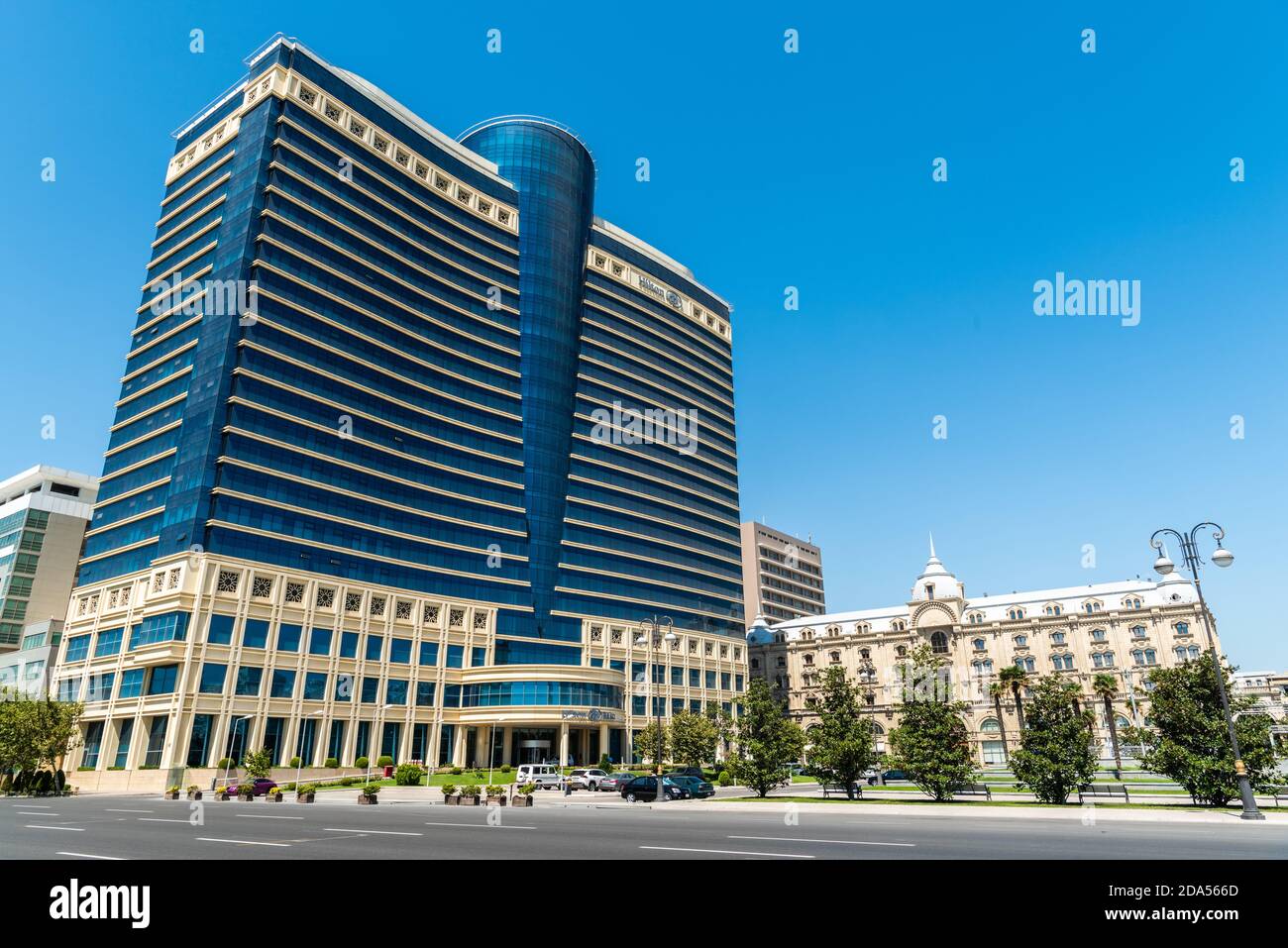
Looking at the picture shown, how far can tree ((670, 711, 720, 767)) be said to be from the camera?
67625 millimetres

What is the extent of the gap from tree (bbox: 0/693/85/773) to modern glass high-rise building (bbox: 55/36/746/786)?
4069mm

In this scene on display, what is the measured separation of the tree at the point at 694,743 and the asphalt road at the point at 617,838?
40.4 meters

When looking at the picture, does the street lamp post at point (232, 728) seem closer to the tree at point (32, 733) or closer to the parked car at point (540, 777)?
the tree at point (32, 733)

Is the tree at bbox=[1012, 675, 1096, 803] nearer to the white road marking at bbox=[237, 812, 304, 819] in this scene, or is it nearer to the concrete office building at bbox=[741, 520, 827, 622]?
the white road marking at bbox=[237, 812, 304, 819]

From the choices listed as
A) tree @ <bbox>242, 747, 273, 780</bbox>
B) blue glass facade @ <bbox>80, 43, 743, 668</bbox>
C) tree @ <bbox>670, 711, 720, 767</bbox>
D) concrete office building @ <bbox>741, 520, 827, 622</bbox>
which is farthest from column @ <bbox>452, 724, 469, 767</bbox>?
concrete office building @ <bbox>741, 520, 827, 622</bbox>

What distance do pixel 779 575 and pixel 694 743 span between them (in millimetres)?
98996

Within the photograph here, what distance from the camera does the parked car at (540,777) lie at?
55156mm

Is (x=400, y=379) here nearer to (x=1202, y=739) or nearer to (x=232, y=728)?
(x=232, y=728)

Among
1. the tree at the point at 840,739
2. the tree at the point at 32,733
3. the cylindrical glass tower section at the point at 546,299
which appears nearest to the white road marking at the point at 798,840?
the tree at the point at 840,739

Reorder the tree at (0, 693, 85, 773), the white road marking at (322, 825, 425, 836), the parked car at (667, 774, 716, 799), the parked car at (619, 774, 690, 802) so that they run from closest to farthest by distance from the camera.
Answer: the white road marking at (322, 825, 425, 836) → the parked car at (619, 774, 690, 802) → the parked car at (667, 774, 716, 799) → the tree at (0, 693, 85, 773)

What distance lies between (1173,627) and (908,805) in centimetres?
8139

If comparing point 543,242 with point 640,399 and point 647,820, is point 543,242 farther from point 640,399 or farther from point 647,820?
point 647,820

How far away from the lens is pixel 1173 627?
9150 centimetres

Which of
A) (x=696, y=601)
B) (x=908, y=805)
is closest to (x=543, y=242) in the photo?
(x=696, y=601)
